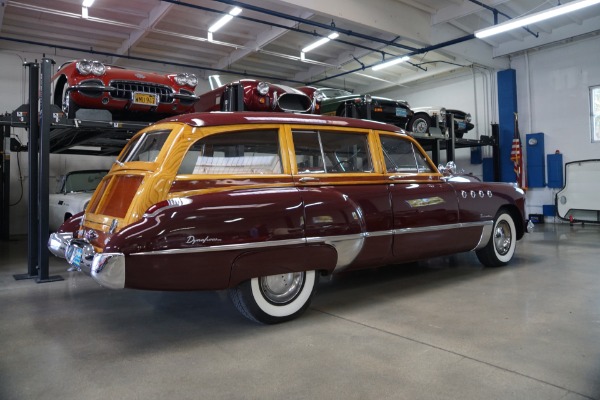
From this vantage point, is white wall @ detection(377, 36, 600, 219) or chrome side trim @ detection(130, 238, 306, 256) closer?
chrome side trim @ detection(130, 238, 306, 256)

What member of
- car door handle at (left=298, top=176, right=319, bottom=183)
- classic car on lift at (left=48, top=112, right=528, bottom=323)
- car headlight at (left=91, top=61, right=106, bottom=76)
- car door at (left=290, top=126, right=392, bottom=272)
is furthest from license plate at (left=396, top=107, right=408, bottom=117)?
car door handle at (left=298, top=176, right=319, bottom=183)

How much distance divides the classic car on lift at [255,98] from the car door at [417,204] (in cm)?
281

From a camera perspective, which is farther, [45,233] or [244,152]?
[45,233]

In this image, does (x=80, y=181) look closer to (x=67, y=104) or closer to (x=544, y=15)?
(x=67, y=104)

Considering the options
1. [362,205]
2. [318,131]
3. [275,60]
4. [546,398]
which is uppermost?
[275,60]

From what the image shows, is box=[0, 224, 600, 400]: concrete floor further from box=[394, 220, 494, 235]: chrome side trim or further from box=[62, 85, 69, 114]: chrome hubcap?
box=[62, 85, 69, 114]: chrome hubcap

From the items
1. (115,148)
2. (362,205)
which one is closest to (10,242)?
(115,148)

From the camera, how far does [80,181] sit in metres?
7.53

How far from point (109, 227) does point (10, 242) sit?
7629 millimetres

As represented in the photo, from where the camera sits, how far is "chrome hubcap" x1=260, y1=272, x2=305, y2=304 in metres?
3.20

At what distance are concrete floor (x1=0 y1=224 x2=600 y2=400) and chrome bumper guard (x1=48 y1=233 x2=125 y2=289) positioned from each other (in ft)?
1.61

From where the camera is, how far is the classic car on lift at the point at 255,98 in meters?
6.32

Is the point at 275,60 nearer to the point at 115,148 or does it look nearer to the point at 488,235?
the point at 115,148

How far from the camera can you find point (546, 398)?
80.4 inches
